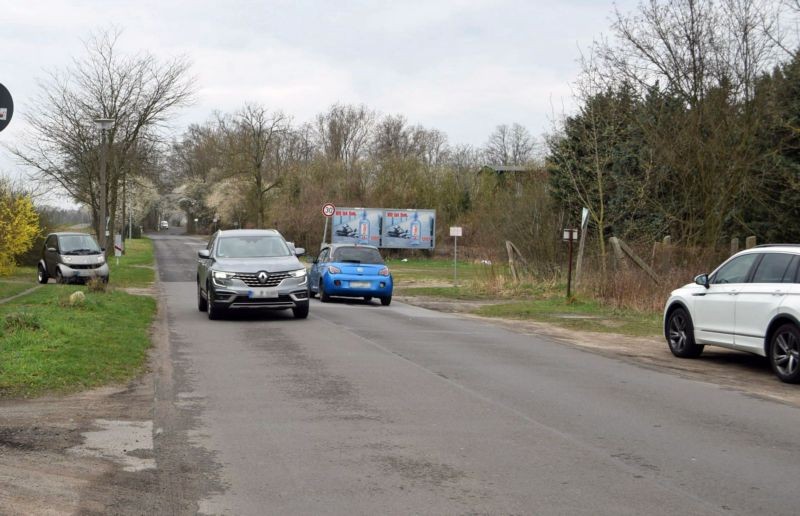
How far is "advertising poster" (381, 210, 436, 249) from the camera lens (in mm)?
53469

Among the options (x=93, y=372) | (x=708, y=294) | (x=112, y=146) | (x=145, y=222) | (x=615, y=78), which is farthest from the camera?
(x=145, y=222)

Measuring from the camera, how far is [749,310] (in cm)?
1177

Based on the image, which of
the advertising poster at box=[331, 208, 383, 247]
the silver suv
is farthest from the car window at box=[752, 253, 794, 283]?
the advertising poster at box=[331, 208, 383, 247]

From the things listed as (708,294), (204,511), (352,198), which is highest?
(352,198)

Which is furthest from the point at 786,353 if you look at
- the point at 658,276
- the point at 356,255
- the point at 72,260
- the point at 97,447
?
the point at 72,260

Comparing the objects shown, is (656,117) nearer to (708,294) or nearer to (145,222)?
(708,294)

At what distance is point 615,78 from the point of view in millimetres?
26531

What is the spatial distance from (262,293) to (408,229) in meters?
37.6

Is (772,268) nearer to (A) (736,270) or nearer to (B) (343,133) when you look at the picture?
(A) (736,270)

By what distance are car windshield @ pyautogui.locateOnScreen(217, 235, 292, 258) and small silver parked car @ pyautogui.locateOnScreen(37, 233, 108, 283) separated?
1125 cm

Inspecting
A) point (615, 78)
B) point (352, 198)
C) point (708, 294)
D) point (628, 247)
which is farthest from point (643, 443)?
point (352, 198)

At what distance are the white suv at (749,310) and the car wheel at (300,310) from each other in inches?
275

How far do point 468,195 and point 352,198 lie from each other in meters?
8.44

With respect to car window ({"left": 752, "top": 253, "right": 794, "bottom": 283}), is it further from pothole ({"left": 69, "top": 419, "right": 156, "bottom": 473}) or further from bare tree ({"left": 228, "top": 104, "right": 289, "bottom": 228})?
bare tree ({"left": 228, "top": 104, "right": 289, "bottom": 228})
